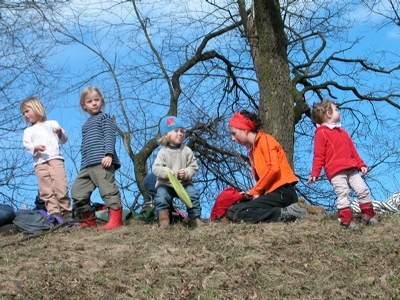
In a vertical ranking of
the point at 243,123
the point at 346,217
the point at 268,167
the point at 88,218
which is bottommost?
the point at 346,217

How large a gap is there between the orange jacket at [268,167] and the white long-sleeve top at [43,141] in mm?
2618

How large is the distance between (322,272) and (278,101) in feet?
20.9

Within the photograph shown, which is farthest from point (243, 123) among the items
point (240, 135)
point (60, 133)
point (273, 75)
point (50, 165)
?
point (273, 75)

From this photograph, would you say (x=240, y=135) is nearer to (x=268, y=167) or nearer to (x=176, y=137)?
(x=268, y=167)

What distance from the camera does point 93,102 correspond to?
8.93m

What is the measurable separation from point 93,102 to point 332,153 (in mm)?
3115

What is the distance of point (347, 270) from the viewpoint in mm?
6180

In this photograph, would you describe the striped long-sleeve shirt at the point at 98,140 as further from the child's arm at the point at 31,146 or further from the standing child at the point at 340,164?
the standing child at the point at 340,164

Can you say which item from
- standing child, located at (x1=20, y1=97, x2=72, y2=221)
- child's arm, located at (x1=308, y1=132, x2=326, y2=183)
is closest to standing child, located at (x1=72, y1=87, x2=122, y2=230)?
standing child, located at (x1=20, y1=97, x2=72, y2=221)

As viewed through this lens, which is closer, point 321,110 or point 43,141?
point 321,110

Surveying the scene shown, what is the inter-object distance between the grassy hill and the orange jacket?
781mm

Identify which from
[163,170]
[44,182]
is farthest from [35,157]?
[163,170]

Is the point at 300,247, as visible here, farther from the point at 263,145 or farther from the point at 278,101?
the point at 278,101

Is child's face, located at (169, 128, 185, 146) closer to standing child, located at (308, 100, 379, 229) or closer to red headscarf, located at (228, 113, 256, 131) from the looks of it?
red headscarf, located at (228, 113, 256, 131)
